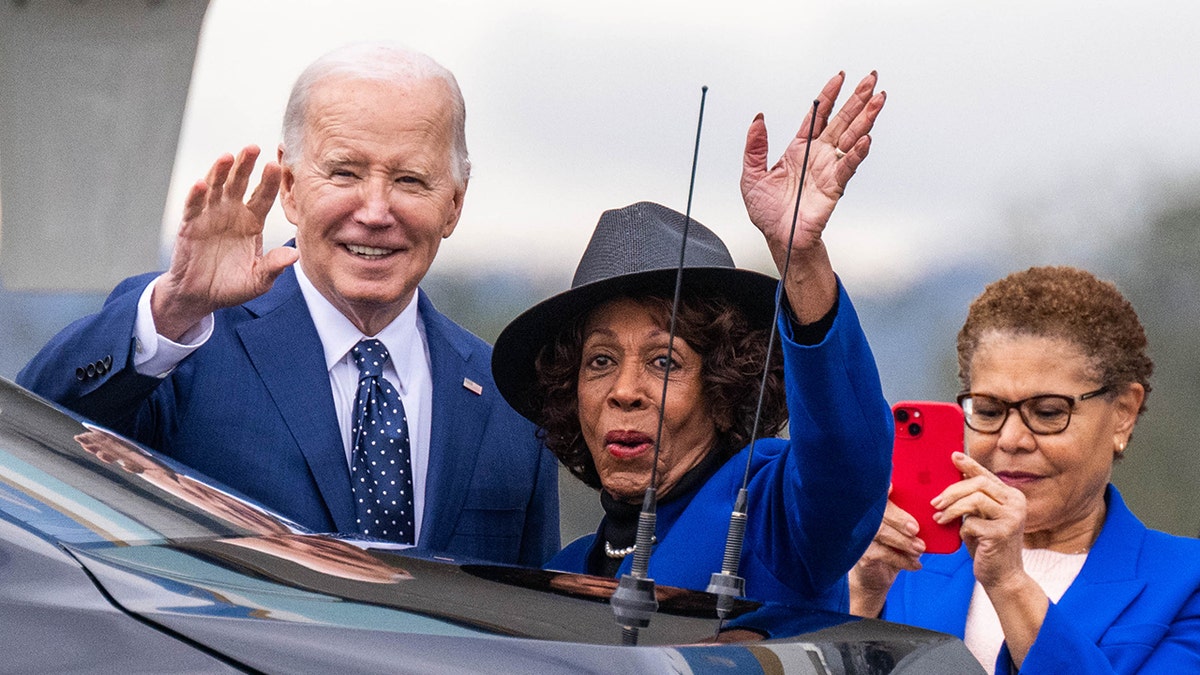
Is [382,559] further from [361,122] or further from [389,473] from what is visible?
[361,122]

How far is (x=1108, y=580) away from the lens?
2.68 meters

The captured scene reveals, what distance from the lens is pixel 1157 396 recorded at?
5.55 m

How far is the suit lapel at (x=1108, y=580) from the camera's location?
8.54 feet

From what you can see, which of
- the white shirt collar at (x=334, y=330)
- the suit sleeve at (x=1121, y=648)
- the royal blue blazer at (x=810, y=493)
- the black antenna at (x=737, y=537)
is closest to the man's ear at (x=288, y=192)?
the white shirt collar at (x=334, y=330)

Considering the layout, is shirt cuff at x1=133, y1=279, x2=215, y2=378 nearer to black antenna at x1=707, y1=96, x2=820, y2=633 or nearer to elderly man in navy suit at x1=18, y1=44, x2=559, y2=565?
elderly man in navy suit at x1=18, y1=44, x2=559, y2=565

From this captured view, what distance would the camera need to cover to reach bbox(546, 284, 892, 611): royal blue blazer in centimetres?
225

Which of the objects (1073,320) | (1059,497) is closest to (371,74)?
(1073,320)

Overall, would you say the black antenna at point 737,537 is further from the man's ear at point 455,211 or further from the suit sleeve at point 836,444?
the man's ear at point 455,211

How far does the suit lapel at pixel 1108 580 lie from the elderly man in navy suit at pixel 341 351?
3.57 feet

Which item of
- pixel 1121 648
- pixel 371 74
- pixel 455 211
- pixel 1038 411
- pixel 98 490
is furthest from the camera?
pixel 455 211

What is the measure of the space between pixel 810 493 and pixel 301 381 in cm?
109

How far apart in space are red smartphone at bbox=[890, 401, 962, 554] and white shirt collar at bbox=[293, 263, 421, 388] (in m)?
1.04

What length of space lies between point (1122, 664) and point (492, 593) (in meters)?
1.22

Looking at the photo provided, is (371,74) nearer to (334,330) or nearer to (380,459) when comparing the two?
(334,330)
